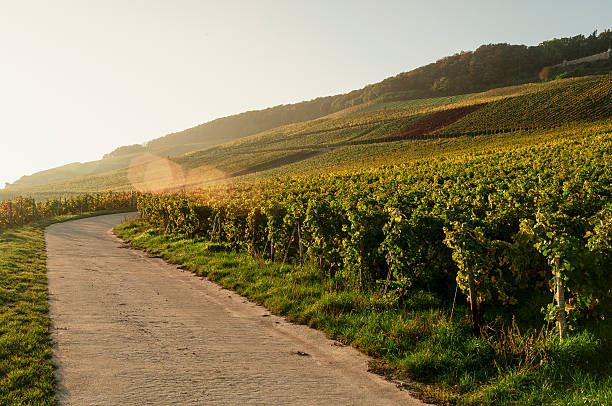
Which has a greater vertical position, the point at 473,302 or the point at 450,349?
the point at 473,302

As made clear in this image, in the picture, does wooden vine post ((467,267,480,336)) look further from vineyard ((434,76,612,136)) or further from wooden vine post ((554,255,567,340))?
vineyard ((434,76,612,136))

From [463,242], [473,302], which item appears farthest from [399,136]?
[473,302]

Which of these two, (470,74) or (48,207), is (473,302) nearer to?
(48,207)

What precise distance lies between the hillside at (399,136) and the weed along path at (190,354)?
46.2 metres

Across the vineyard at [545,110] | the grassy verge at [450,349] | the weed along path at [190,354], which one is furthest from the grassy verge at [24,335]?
the vineyard at [545,110]

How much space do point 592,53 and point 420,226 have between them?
15851 centimetres

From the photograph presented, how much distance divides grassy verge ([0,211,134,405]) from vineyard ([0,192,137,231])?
741 inches

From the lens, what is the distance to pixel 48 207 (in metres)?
37.9

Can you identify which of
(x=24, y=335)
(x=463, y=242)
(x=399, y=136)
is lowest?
(x=24, y=335)

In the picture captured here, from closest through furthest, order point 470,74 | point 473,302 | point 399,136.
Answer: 1. point 473,302
2. point 399,136
3. point 470,74

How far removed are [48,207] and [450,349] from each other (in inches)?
1614

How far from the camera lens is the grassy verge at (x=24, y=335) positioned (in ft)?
17.7

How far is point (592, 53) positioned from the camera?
428 ft

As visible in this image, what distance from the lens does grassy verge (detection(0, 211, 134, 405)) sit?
5.39m
